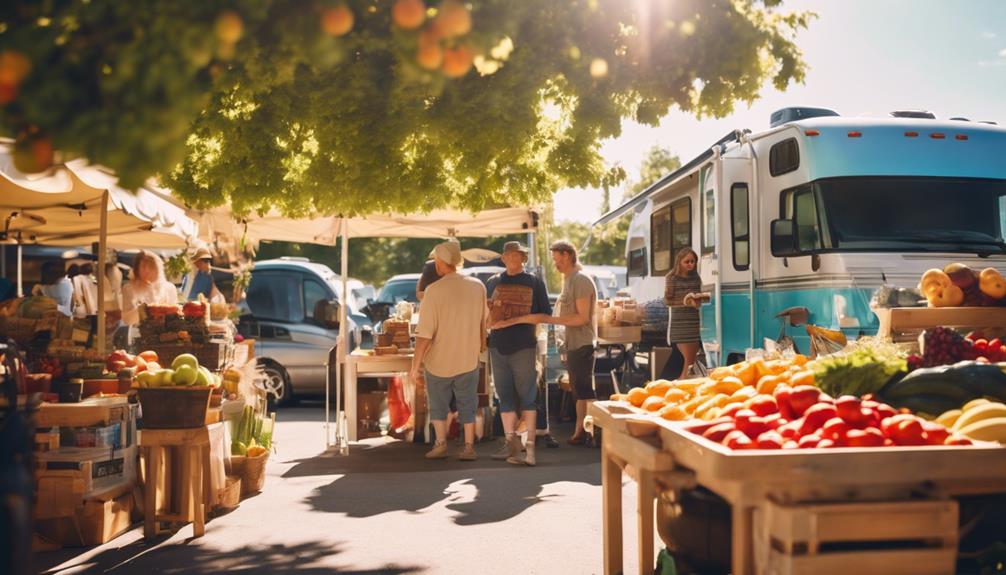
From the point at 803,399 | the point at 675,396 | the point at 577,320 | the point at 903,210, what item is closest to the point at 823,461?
the point at 803,399

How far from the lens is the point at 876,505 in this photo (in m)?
→ 3.05

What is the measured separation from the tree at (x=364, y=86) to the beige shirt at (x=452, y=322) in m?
0.87

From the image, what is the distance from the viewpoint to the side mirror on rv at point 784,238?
909cm

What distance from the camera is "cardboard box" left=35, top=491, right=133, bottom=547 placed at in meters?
6.10

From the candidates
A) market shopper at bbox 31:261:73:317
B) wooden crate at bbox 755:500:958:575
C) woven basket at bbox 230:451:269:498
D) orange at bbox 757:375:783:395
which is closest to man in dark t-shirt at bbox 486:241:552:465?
woven basket at bbox 230:451:269:498

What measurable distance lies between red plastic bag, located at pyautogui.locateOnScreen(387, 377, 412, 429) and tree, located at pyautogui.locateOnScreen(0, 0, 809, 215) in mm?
3080

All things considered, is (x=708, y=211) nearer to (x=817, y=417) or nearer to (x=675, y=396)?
(x=675, y=396)

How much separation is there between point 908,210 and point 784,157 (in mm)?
1342

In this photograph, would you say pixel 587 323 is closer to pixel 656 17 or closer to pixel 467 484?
pixel 467 484

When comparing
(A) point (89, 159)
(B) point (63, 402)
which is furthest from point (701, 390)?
(B) point (63, 402)

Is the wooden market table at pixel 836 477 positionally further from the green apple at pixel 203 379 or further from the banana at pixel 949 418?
the green apple at pixel 203 379

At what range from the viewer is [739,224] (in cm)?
1018

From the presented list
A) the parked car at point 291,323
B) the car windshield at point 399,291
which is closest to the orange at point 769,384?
the parked car at point 291,323

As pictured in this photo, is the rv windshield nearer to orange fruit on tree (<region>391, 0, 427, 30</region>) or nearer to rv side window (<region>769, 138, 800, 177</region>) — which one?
rv side window (<region>769, 138, 800, 177</region>)
